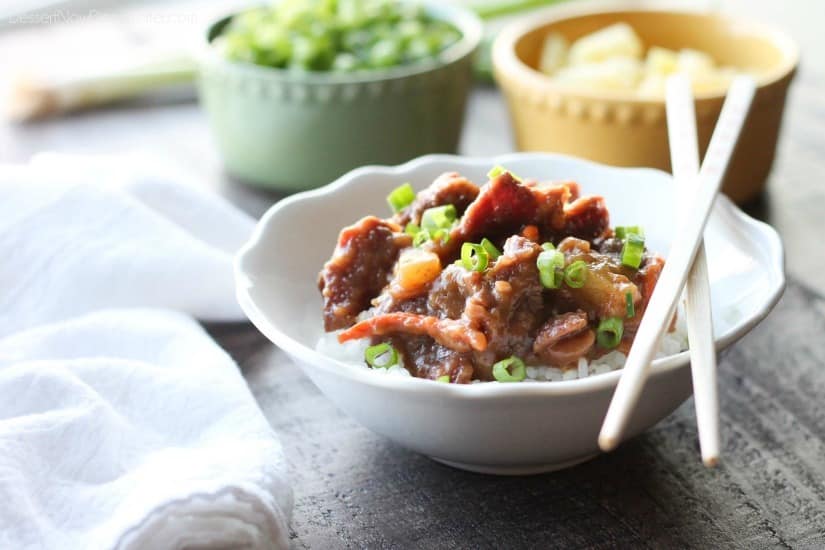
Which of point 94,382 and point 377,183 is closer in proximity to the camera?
point 94,382

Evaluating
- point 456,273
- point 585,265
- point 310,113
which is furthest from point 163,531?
point 310,113

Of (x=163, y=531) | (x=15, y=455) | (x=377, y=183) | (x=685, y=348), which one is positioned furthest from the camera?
(x=377, y=183)

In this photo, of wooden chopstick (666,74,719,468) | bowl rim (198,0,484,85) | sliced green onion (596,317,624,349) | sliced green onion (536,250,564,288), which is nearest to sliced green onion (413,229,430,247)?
sliced green onion (536,250,564,288)

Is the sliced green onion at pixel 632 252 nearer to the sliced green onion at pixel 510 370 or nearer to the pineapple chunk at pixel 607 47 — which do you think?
the sliced green onion at pixel 510 370

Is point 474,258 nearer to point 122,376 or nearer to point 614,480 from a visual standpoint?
point 614,480

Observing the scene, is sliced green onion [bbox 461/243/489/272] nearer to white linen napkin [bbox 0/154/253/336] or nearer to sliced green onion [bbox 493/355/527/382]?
sliced green onion [bbox 493/355/527/382]

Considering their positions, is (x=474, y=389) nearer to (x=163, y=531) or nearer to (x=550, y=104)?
(x=163, y=531)
